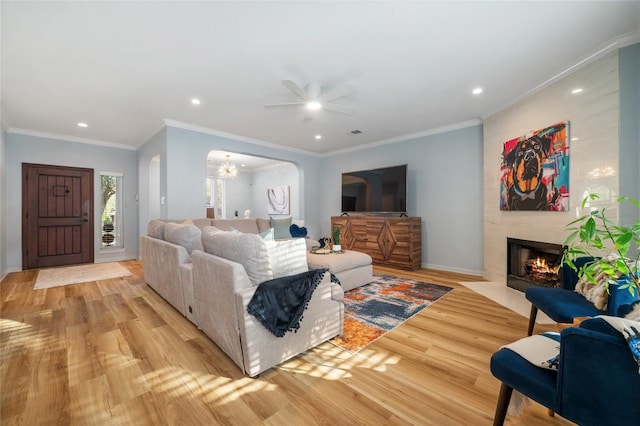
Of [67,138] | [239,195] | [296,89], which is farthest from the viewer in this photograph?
[239,195]

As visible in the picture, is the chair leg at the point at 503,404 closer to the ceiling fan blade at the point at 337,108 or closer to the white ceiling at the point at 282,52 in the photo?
the white ceiling at the point at 282,52

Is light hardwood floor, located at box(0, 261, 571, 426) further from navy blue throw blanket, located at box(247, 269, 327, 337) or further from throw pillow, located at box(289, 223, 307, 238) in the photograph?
throw pillow, located at box(289, 223, 307, 238)

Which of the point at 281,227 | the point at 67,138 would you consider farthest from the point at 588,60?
the point at 67,138

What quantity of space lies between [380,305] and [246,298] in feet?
6.08

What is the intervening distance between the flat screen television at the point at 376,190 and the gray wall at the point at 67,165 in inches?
197

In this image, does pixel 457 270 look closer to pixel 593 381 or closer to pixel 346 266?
pixel 346 266

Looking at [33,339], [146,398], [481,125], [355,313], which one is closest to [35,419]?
[146,398]

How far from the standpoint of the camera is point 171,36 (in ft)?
7.52

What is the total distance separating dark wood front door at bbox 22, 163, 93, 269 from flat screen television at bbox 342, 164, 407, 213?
18.7ft

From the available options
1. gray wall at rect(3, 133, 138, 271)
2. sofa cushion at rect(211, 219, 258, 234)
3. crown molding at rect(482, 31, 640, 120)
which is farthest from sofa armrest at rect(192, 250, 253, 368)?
gray wall at rect(3, 133, 138, 271)

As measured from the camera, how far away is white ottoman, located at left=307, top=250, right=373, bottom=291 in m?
3.32

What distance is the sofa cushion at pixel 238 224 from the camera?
4.82 meters

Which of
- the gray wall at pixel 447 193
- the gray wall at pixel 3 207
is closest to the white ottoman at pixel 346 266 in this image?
the gray wall at pixel 447 193

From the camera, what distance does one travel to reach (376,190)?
5.52 m
